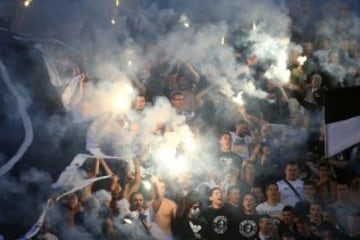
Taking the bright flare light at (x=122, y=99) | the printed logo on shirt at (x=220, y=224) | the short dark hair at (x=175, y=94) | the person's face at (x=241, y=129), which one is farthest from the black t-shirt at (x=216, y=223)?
the bright flare light at (x=122, y=99)

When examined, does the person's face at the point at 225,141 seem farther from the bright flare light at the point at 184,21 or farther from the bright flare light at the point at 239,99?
the bright flare light at the point at 184,21

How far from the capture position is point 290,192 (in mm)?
5320

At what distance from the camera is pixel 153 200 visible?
5445mm

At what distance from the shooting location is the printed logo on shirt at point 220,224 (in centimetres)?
529

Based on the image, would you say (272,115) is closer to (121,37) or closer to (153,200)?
(153,200)

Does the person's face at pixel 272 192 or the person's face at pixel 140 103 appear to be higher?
the person's face at pixel 140 103

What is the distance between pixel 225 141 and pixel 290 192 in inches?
39.5

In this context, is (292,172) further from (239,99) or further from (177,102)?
(177,102)

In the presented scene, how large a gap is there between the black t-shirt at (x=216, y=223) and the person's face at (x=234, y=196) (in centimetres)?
14

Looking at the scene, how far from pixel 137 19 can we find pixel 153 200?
2389mm

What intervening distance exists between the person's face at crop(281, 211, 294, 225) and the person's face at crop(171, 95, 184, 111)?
1.84 metres

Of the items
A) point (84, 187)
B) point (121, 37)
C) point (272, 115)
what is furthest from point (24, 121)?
point (272, 115)

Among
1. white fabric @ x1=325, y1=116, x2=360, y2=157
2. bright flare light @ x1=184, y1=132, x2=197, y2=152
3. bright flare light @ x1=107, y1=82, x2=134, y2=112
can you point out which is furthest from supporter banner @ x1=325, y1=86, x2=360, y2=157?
bright flare light @ x1=107, y1=82, x2=134, y2=112

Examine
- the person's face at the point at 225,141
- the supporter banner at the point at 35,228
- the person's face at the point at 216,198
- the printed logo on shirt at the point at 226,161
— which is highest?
the person's face at the point at 225,141
